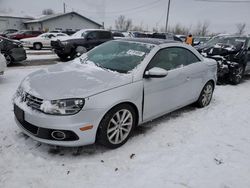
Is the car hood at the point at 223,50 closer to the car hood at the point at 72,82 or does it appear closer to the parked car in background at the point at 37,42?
the car hood at the point at 72,82

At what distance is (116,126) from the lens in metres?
3.16

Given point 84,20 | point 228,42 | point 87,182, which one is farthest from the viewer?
point 84,20

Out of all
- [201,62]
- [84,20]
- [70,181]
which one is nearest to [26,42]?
[201,62]

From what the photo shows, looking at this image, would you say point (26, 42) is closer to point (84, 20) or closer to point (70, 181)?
point (70, 181)

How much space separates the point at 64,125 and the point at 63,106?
→ 0.75 feet

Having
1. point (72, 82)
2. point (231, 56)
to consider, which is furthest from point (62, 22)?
point (72, 82)

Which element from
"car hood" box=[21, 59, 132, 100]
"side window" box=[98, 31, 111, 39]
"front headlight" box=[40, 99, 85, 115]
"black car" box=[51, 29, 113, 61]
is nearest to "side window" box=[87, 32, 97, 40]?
"black car" box=[51, 29, 113, 61]

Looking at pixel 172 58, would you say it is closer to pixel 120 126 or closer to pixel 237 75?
pixel 120 126

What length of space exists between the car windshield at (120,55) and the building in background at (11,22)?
43.6 metres

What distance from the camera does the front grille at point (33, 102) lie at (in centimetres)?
283

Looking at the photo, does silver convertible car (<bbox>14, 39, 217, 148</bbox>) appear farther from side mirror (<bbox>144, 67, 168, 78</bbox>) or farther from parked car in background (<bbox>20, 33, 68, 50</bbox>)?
parked car in background (<bbox>20, 33, 68, 50</bbox>)

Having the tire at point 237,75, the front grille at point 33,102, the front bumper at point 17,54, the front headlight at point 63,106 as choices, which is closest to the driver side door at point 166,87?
the front headlight at point 63,106

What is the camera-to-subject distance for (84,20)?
133ft

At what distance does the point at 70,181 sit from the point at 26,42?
17.5 meters
